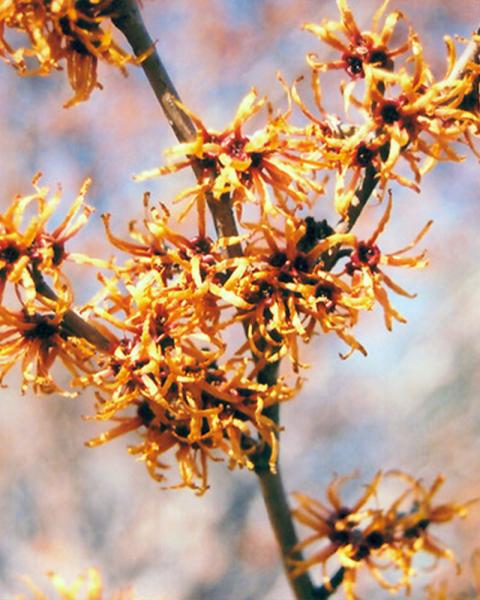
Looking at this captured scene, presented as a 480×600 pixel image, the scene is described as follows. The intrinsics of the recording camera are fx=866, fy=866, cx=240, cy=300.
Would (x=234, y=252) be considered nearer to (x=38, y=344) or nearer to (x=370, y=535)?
(x=38, y=344)

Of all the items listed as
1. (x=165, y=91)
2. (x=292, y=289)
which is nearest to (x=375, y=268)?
(x=292, y=289)

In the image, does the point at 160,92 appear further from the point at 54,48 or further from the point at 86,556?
the point at 86,556

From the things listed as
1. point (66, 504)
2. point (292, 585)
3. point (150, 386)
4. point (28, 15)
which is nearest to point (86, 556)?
point (66, 504)

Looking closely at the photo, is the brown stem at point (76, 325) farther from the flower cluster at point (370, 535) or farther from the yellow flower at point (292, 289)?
the flower cluster at point (370, 535)

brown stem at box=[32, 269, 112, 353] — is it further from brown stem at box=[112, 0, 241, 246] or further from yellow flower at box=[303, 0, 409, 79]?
yellow flower at box=[303, 0, 409, 79]

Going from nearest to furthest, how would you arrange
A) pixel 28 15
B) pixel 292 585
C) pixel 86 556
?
pixel 28 15 < pixel 292 585 < pixel 86 556

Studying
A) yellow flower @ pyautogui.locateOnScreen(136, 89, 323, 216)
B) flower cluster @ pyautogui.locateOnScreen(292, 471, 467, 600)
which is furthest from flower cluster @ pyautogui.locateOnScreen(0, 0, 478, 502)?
flower cluster @ pyautogui.locateOnScreen(292, 471, 467, 600)
